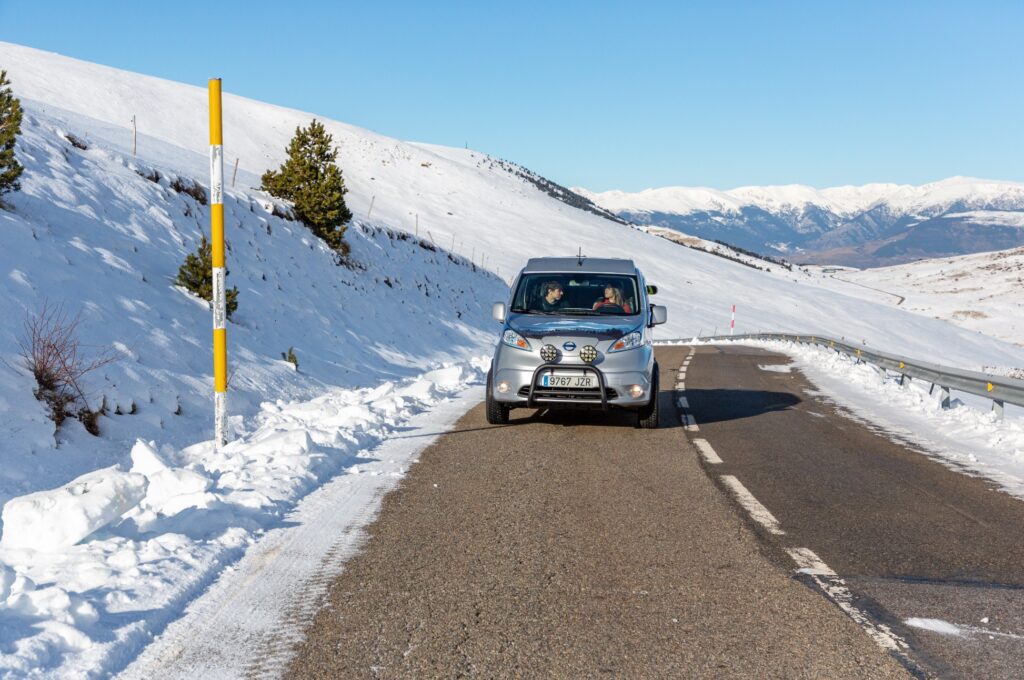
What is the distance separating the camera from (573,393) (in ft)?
30.5

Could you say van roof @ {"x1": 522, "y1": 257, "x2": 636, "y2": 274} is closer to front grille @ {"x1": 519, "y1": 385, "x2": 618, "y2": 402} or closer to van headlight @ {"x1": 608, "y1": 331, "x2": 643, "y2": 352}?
van headlight @ {"x1": 608, "y1": 331, "x2": 643, "y2": 352}

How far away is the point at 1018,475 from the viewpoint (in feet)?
25.4

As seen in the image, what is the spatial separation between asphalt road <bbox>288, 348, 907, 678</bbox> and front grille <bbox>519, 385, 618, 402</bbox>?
7.37ft

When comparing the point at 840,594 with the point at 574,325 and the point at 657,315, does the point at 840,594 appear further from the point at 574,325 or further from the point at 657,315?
the point at 657,315

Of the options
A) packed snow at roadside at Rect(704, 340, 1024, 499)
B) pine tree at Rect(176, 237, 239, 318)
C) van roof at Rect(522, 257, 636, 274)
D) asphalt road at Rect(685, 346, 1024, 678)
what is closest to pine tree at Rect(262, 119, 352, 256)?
pine tree at Rect(176, 237, 239, 318)

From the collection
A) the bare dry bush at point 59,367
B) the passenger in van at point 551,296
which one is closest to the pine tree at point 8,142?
the bare dry bush at point 59,367

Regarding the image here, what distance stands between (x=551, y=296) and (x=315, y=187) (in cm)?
1701

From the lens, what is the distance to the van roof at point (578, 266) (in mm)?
10789

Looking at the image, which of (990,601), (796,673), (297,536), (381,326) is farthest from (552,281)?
(381,326)

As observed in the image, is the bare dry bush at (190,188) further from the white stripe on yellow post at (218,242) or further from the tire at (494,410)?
the white stripe on yellow post at (218,242)

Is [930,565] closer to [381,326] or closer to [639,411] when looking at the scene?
[639,411]

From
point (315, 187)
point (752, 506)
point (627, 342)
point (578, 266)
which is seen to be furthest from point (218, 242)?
point (315, 187)

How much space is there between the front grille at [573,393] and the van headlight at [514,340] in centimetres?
55

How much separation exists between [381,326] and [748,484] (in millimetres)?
15259
